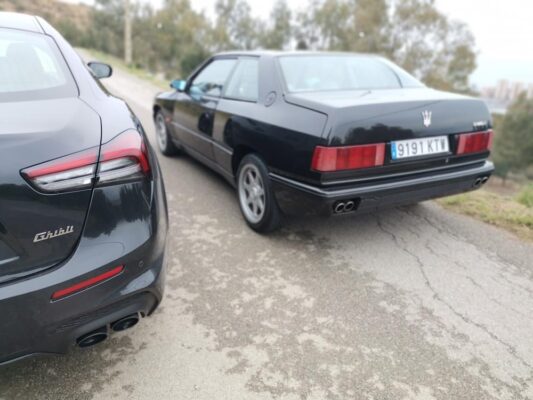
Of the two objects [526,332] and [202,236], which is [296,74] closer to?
[202,236]

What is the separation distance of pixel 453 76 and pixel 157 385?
41.9 metres

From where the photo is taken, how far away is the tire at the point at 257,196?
311cm

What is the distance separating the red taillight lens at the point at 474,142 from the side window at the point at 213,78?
2.15 meters

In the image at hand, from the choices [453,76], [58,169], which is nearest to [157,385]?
[58,169]

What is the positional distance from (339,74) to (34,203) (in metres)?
2.78

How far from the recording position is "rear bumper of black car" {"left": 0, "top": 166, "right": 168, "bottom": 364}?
1435mm

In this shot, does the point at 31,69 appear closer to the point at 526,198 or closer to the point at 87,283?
the point at 87,283

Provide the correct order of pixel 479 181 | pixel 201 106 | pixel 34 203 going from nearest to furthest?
pixel 34 203 → pixel 479 181 → pixel 201 106

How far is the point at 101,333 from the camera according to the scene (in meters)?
1.64

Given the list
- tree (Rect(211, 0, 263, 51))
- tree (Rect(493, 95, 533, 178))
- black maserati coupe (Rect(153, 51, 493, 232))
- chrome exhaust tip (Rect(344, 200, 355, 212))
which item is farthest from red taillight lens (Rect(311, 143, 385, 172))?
tree (Rect(211, 0, 263, 51))

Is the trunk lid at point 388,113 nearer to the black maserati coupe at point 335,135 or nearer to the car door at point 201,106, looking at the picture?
the black maserati coupe at point 335,135

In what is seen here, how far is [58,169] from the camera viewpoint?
143 cm

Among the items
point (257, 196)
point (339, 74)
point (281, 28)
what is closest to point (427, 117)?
point (339, 74)

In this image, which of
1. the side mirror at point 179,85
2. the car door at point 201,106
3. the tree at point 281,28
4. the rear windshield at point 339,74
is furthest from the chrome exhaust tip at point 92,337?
the tree at point 281,28
